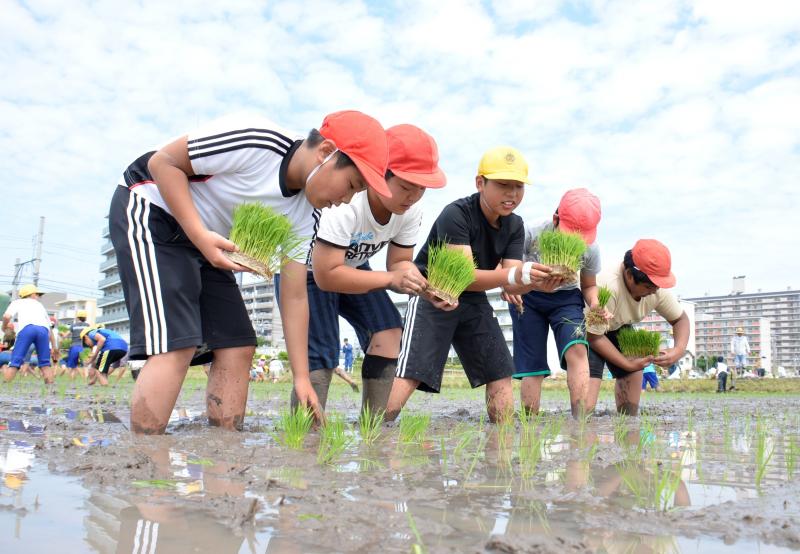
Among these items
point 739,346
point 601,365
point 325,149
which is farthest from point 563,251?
point 739,346

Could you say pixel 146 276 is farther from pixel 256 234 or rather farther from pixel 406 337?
pixel 406 337

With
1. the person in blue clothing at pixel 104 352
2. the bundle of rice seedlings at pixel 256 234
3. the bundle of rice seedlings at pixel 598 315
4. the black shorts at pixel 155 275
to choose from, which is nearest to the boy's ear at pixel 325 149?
the bundle of rice seedlings at pixel 256 234

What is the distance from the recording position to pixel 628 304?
550cm

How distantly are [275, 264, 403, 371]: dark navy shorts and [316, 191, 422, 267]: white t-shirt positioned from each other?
0.85 feet

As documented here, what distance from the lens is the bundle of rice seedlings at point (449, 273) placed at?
370 cm

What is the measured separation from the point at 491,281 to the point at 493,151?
807mm

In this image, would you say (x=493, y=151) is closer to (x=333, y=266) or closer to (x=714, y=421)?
(x=333, y=266)

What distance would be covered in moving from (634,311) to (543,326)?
0.96 metres

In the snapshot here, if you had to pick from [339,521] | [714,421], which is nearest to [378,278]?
[339,521]

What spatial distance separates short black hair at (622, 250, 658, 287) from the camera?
5.16 m

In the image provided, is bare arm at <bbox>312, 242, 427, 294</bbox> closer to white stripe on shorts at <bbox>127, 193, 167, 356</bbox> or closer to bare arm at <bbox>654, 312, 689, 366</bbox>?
white stripe on shorts at <bbox>127, 193, 167, 356</bbox>

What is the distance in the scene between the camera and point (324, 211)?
3.36 m

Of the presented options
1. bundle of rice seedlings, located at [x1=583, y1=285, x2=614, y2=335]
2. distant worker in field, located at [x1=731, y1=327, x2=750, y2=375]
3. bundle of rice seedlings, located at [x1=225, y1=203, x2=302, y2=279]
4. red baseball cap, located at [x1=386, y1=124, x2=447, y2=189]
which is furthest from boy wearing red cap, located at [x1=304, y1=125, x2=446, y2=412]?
distant worker in field, located at [x1=731, y1=327, x2=750, y2=375]

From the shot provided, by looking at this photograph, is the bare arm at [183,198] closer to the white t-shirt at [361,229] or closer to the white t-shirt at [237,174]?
the white t-shirt at [237,174]
